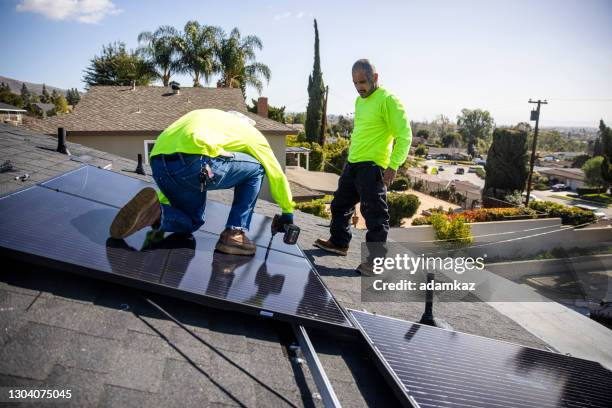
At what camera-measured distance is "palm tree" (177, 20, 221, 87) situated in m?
34.3

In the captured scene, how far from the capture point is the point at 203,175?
A: 2703mm

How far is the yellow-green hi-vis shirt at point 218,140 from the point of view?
2.70m

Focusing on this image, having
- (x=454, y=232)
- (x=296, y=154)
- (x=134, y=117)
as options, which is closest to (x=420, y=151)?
(x=296, y=154)

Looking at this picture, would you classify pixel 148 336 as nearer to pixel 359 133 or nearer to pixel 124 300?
pixel 124 300

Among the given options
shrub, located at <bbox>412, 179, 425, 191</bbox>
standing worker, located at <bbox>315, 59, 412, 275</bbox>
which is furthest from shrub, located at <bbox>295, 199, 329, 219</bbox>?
shrub, located at <bbox>412, 179, 425, 191</bbox>

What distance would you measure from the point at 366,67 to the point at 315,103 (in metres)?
42.7

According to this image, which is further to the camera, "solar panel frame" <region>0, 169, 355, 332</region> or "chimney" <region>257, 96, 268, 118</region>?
"chimney" <region>257, 96, 268, 118</region>

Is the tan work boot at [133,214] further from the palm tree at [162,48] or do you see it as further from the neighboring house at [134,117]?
the palm tree at [162,48]

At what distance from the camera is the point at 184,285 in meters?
2.13

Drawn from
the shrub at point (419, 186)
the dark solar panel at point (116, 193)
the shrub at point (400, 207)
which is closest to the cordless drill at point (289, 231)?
the dark solar panel at point (116, 193)

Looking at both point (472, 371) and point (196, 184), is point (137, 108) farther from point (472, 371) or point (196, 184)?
point (472, 371)

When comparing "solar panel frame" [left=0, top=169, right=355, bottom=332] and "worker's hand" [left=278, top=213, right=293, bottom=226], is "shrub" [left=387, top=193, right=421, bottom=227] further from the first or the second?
"solar panel frame" [left=0, top=169, right=355, bottom=332]

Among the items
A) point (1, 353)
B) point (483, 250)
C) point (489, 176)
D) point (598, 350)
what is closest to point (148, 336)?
point (1, 353)

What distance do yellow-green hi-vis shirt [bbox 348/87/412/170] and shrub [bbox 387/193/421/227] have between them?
19.9 meters
